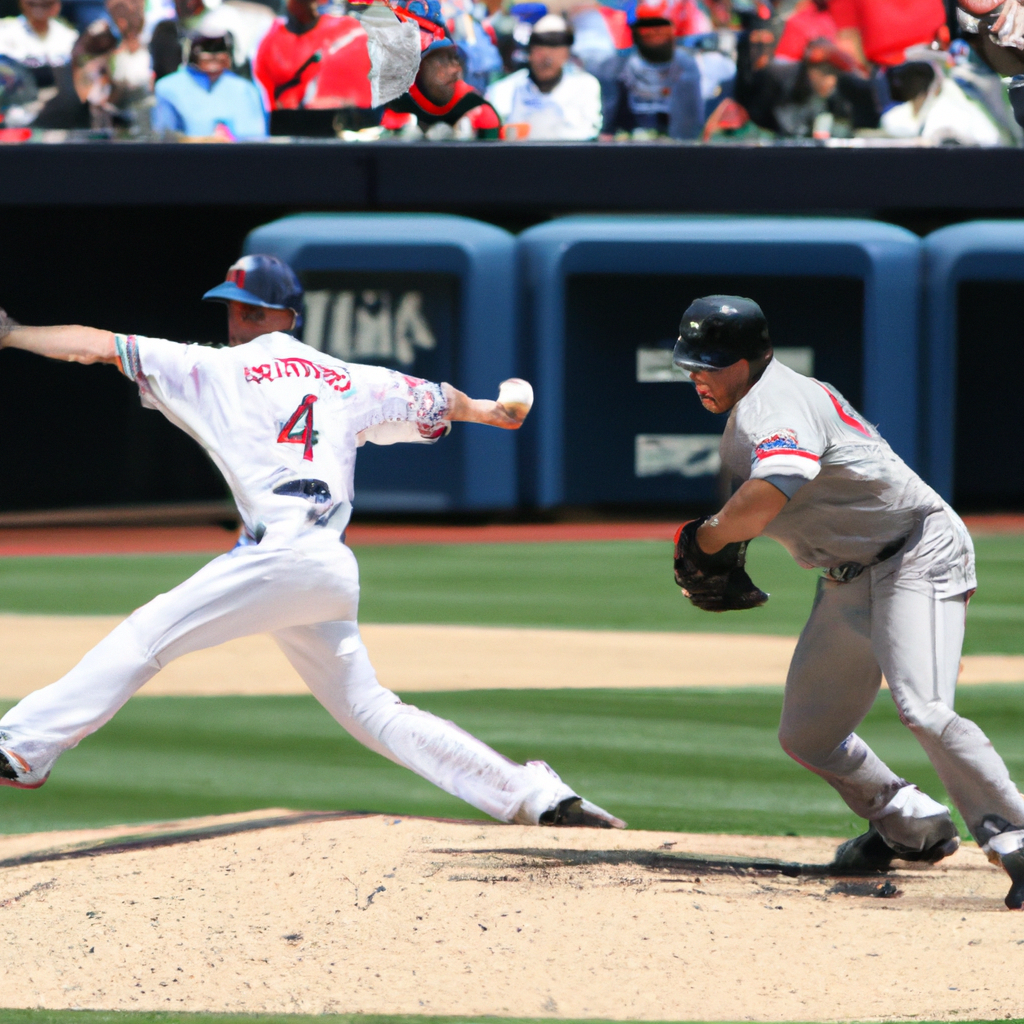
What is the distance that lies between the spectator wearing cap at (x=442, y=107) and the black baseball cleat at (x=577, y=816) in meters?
6.18

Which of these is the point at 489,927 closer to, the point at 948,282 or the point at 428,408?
the point at 428,408

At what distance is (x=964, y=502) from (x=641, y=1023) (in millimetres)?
10150

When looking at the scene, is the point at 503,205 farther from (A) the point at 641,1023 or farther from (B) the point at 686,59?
(A) the point at 641,1023

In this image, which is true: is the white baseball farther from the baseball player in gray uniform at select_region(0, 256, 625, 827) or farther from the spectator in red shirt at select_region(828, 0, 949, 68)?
the spectator in red shirt at select_region(828, 0, 949, 68)

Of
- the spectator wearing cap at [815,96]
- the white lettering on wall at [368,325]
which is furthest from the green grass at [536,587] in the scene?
the spectator wearing cap at [815,96]

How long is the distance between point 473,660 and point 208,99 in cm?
598

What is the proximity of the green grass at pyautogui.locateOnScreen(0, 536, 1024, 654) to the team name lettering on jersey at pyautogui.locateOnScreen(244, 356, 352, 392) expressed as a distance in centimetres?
411

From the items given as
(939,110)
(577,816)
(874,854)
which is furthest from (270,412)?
(939,110)

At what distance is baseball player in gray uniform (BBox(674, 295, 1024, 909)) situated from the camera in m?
3.88

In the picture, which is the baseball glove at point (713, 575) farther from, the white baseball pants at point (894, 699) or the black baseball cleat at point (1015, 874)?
the black baseball cleat at point (1015, 874)

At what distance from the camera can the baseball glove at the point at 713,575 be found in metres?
4.00

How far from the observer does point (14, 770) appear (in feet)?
13.8

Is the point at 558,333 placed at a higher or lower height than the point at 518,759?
higher

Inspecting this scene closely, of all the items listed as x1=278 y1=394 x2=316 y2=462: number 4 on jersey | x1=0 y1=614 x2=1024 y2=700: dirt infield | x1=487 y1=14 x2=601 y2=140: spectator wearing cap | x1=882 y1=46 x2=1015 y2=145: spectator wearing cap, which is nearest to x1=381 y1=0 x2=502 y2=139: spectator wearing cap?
x1=487 y1=14 x2=601 y2=140: spectator wearing cap
